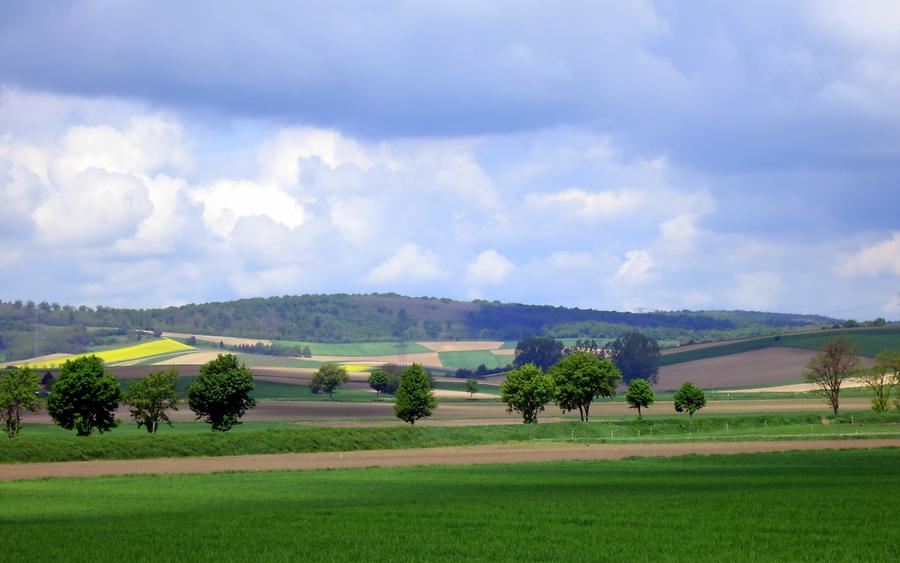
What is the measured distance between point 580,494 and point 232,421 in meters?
71.8

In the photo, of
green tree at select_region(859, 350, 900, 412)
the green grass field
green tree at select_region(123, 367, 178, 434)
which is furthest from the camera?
green tree at select_region(859, 350, 900, 412)

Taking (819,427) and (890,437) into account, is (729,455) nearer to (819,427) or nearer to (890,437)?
(890,437)

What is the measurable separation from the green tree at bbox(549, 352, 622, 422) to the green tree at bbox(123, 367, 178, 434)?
5202 cm

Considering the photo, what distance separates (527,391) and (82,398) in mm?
56071

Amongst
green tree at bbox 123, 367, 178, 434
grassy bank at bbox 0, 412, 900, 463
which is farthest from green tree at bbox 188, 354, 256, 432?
grassy bank at bbox 0, 412, 900, 463

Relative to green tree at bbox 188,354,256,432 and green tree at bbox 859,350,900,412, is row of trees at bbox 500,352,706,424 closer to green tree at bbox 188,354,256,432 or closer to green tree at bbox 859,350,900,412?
green tree at bbox 859,350,900,412

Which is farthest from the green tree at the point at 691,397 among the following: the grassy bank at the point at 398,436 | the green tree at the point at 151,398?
the green tree at the point at 151,398

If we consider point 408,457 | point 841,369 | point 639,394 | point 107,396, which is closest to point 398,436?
point 408,457

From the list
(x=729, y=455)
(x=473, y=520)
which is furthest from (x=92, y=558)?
(x=729, y=455)

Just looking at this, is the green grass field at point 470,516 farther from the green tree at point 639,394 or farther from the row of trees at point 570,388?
the green tree at point 639,394

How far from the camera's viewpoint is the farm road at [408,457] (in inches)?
3078

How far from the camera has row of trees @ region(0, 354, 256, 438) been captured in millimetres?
108812

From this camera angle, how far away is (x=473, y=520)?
44.5m

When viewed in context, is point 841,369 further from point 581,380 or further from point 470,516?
point 470,516
